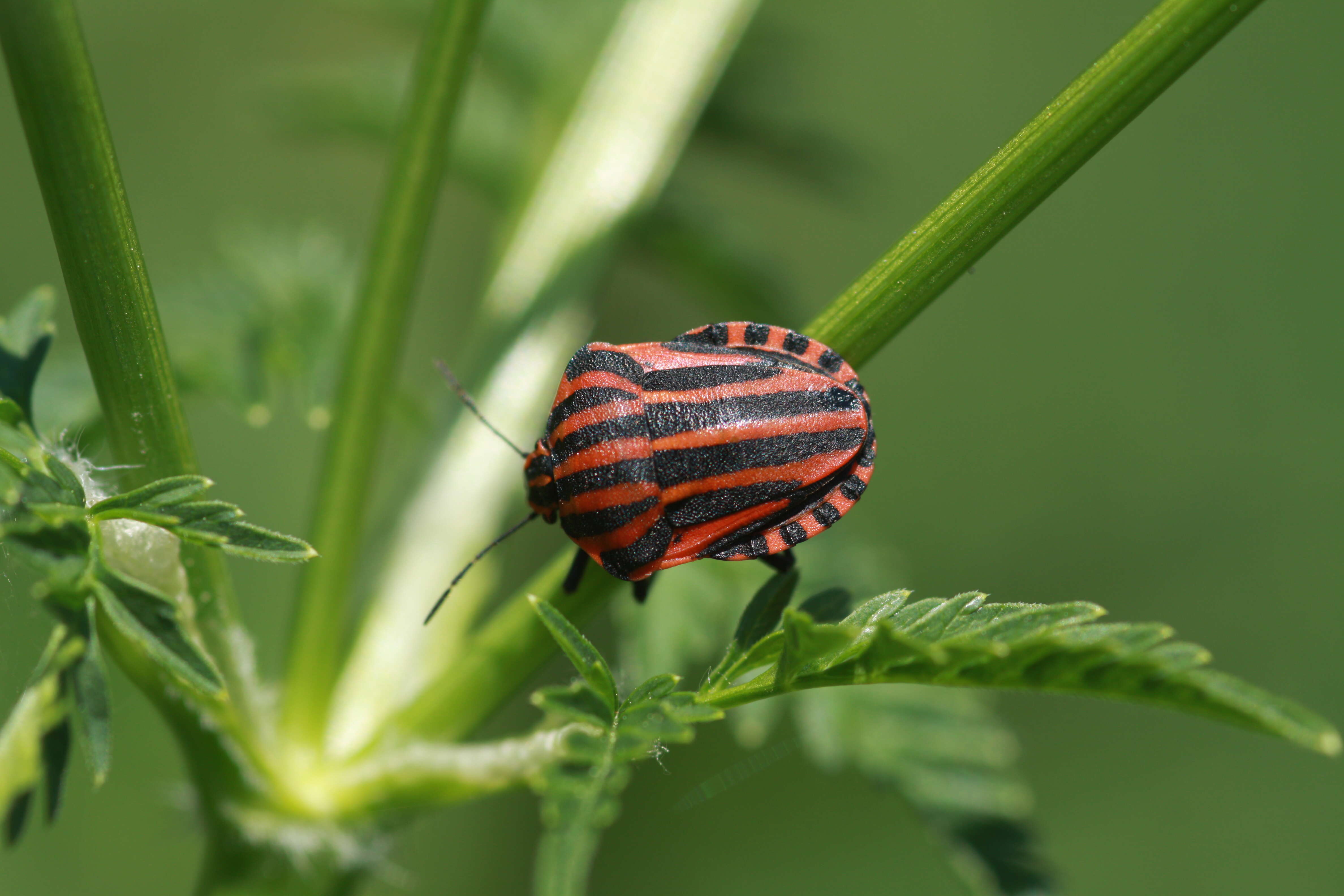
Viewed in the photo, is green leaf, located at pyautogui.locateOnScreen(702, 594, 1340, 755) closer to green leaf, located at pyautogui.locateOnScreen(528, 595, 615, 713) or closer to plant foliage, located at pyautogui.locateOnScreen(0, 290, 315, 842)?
green leaf, located at pyautogui.locateOnScreen(528, 595, 615, 713)

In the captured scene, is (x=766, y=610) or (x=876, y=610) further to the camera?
(x=766, y=610)

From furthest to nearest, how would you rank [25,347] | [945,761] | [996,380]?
[996,380], [945,761], [25,347]

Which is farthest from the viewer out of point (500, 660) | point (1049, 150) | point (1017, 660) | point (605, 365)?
point (605, 365)

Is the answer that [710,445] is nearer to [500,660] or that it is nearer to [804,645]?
[500,660]

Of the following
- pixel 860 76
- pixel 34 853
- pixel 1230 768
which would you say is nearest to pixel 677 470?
pixel 34 853

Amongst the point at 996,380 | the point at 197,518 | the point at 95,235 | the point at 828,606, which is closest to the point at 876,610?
the point at 828,606

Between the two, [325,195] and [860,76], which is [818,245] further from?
[325,195]

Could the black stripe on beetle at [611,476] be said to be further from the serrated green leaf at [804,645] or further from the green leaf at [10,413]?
the green leaf at [10,413]
